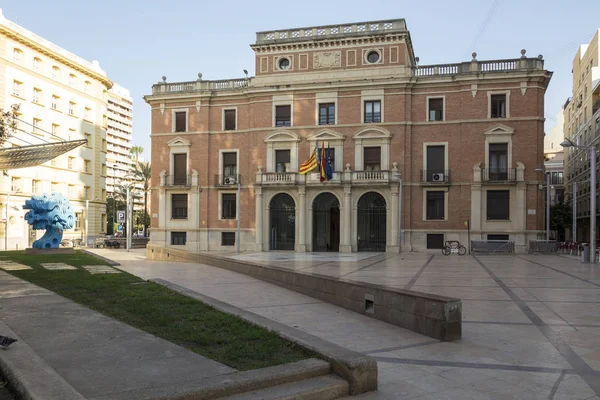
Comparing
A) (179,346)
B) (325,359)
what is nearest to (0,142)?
(179,346)

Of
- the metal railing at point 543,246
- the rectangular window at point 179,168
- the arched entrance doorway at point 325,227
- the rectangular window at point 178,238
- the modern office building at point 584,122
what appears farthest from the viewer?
the modern office building at point 584,122

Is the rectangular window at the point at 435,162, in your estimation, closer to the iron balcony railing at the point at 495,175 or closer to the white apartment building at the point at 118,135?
the iron balcony railing at the point at 495,175

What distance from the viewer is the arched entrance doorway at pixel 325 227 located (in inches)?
1518

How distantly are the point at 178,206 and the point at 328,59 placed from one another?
17286 mm

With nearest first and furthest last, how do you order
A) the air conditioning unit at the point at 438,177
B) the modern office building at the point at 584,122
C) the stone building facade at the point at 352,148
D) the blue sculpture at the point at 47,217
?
1. the blue sculpture at the point at 47,217
2. the stone building facade at the point at 352,148
3. the air conditioning unit at the point at 438,177
4. the modern office building at the point at 584,122

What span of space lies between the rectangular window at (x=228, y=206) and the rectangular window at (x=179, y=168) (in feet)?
12.9

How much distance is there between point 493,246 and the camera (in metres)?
33.0

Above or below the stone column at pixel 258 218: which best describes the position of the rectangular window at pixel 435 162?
above

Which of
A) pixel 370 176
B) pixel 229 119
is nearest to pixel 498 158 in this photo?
pixel 370 176

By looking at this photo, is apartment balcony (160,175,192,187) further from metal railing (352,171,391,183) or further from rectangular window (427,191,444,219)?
rectangular window (427,191,444,219)

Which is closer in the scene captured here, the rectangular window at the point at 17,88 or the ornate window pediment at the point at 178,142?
the ornate window pediment at the point at 178,142

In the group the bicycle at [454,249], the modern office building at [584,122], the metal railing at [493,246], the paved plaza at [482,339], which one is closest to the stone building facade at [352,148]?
the bicycle at [454,249]

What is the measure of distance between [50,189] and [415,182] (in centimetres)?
3502

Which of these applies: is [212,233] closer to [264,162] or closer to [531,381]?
[264,162]
